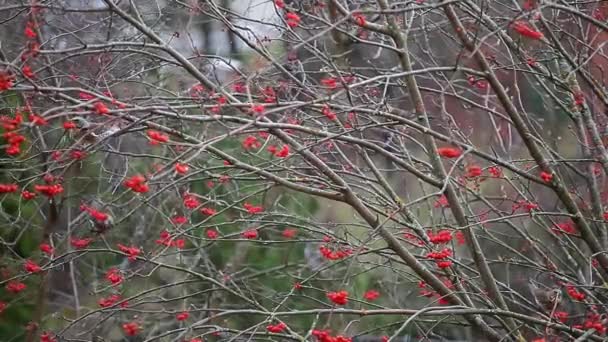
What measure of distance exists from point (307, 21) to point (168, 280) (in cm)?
405

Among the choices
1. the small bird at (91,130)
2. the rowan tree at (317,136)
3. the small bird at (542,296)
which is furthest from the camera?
the small bird at (542,296)

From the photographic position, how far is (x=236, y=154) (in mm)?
7859

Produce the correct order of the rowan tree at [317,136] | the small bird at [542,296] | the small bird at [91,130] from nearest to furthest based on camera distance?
the small bird at [91,130] < the rowan tree at [317,136] < the small bird at [542,296]

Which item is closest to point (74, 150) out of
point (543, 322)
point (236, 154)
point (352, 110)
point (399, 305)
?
point (352, 110)

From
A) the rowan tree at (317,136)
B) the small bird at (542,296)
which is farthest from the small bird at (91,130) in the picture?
the small bird at (542,296)

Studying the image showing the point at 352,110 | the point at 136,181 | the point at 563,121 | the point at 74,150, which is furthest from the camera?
the point at 563,121

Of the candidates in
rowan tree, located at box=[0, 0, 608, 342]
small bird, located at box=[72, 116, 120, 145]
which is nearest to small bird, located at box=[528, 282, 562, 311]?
rowan tree, located at box=[0, 0, 608, 342]

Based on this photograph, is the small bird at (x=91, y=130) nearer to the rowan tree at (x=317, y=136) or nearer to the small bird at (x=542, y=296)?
the rowan tree at (x=317, y=136)

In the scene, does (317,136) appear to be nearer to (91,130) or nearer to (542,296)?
(91,130)

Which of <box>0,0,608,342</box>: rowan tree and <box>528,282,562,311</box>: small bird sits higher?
<box>0,0,608,342</box>: rowan tree

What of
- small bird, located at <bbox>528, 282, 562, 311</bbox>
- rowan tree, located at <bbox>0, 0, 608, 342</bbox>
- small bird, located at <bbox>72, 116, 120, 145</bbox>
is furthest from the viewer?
small bird, located at <bbox>528, 282, 562, 311</bbox>

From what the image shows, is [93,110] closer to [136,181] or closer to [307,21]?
[136,181]

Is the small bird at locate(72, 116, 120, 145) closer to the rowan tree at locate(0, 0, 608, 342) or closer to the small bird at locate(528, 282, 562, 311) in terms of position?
the rowan tree at locate(0, 0, 608, 342)

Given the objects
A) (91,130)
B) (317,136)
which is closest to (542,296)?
(317,136)
